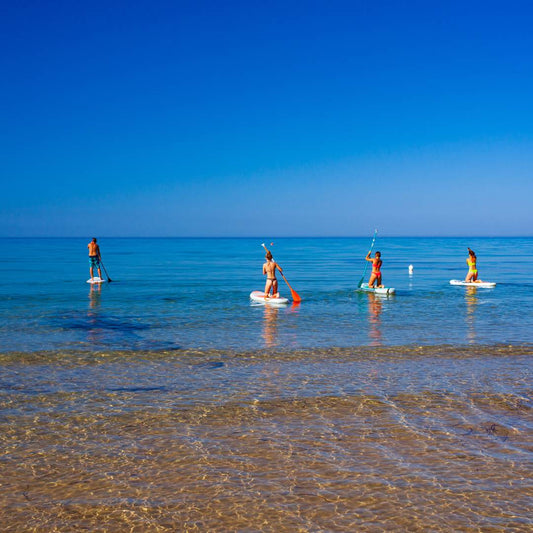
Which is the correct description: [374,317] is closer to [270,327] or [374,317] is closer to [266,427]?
[270,327]

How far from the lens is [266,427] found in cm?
881

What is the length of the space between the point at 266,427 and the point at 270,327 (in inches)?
403

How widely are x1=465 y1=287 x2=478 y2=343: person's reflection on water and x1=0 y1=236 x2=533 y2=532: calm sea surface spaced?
0.21 meters

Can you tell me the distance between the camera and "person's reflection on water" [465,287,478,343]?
57.5ft

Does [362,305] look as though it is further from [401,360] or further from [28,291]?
[28,291]

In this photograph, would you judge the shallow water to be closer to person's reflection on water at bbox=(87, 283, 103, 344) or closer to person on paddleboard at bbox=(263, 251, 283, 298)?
person's reflection on water at bbox=(87, 283, 103, 344)

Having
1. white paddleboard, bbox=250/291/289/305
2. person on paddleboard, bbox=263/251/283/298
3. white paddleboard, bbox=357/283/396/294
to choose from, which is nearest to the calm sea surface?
white paddleboard, bbox=250/291/289/305

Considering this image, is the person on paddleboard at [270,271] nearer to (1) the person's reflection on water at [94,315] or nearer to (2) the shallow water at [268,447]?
(1) the person's reflection on water at [94,315]

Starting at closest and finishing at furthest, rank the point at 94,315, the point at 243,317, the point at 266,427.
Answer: the point at 266,427 → the point at 243,317 → the point at 94,315

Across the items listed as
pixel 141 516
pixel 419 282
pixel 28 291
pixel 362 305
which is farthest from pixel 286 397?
pixel 419 282

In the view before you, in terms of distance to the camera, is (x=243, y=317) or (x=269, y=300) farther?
(x=269, y=300)

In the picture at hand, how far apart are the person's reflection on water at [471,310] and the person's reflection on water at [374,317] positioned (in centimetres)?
264

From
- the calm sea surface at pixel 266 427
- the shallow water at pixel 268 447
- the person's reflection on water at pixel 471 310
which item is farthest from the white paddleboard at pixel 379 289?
the shallow water at pixel 268 447

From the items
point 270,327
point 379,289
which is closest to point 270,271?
point 270,327
